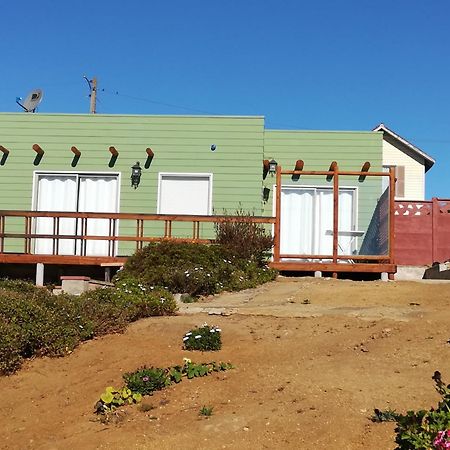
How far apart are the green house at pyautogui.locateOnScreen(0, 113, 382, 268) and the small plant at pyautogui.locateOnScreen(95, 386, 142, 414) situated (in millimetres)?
10043

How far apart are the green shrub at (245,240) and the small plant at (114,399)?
7.00 metres

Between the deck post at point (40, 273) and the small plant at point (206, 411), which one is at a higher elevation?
the deck post at point (40, 273)

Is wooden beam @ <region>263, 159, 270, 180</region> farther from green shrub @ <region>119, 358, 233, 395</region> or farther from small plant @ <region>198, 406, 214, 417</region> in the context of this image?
small plant @ <region>198, 406, 214, 417</region>

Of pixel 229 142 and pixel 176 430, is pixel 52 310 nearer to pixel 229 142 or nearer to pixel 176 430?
pixel 176 430

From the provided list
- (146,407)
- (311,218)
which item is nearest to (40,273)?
(311,218)

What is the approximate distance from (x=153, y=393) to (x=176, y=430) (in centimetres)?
83

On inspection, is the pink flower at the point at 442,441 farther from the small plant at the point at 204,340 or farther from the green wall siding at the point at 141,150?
the green wall siding at the point at 141,150

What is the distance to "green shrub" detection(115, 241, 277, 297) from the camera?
10320 millimetres

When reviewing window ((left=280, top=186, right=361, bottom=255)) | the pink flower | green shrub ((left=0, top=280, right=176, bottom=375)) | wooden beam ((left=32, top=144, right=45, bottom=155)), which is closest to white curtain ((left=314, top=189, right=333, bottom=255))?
window ((left=280, top=186, right=361, bottom=255))

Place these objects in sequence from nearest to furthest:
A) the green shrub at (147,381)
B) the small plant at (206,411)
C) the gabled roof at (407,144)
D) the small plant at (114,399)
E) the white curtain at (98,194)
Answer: the small plant at (206,411) → the small plant at (114,399) → the green shrub at (147,381) → the white curtain at (98,194) → the gabled roof at (407,144)

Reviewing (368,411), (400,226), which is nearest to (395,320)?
(368,411)

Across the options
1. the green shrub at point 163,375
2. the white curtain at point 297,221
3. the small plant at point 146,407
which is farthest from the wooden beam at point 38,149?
the small plant at point 146,407

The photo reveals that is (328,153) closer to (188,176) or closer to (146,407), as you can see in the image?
(188,176)

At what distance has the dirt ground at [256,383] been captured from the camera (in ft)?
14.9
